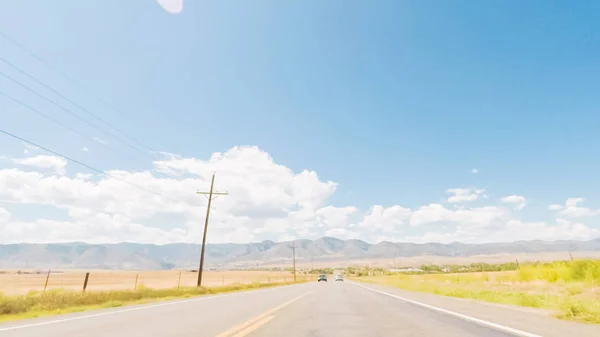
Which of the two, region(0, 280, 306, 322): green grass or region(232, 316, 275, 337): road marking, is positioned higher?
region(0, 280, 306, 322): green grass

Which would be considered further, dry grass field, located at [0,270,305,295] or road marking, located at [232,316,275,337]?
dry grass field, located at [0,270,305,295]

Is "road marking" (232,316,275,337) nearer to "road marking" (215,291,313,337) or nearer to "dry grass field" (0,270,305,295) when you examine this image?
"road marking" (215,291,313,337)

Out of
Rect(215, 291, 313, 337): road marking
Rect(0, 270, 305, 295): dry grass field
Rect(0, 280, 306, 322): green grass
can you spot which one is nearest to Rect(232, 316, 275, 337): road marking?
Rect(215, 291, 313, 337): road marking

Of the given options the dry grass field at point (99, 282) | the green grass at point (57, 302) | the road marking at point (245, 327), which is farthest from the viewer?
the dry grass field at point (99, 282)

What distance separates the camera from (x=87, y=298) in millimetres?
18969

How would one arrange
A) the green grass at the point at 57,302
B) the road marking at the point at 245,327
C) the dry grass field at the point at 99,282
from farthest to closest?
the dry grass field at the point at 99,282 → the green grass at the point at 57,302 → the road marking at the point at 245,327

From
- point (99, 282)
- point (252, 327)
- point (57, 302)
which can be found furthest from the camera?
point (99, 282)

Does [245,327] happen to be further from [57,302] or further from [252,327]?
[57,302]

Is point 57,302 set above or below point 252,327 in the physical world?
above

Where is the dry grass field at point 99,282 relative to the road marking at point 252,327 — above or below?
above

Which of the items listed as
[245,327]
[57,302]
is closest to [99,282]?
[57,302]

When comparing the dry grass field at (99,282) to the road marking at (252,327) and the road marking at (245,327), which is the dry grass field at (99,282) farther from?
the road marking at (252,327)

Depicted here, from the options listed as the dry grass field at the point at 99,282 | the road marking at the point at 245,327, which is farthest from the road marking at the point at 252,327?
the dry grass field at the point at 99,282

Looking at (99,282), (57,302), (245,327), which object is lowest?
(245,327)
